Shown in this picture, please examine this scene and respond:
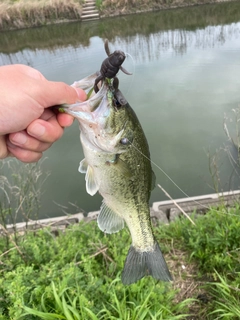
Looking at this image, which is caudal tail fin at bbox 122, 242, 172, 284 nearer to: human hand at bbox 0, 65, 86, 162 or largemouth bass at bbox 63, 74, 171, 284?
largemouth bass at bbox 63, 74, 171, 284

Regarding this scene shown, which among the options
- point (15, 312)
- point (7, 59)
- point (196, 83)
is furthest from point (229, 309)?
point (7, 59)

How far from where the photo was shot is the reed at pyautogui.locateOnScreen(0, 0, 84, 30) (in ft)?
50.8

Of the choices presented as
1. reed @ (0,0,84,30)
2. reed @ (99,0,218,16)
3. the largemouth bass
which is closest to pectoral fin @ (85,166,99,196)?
the largemouth bass

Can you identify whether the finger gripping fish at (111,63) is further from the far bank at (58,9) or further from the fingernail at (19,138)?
the far bank at (58,9)

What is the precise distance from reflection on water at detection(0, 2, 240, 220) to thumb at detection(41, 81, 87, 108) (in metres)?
3.30

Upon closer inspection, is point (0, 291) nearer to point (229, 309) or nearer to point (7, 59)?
point (229, 309)

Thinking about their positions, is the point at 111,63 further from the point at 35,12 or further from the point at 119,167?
the point at 35,12

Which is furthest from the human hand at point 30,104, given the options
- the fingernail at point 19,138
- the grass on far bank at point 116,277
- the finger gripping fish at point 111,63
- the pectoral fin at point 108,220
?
the grass on far bank at point 116,277

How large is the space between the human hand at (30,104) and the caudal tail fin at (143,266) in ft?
3.23

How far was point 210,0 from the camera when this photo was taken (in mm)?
16375

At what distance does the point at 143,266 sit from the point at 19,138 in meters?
1.18

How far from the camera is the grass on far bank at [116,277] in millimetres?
2266

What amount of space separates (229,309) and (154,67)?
7.76 metres

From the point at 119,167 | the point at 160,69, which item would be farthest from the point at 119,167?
the point at 160,69
